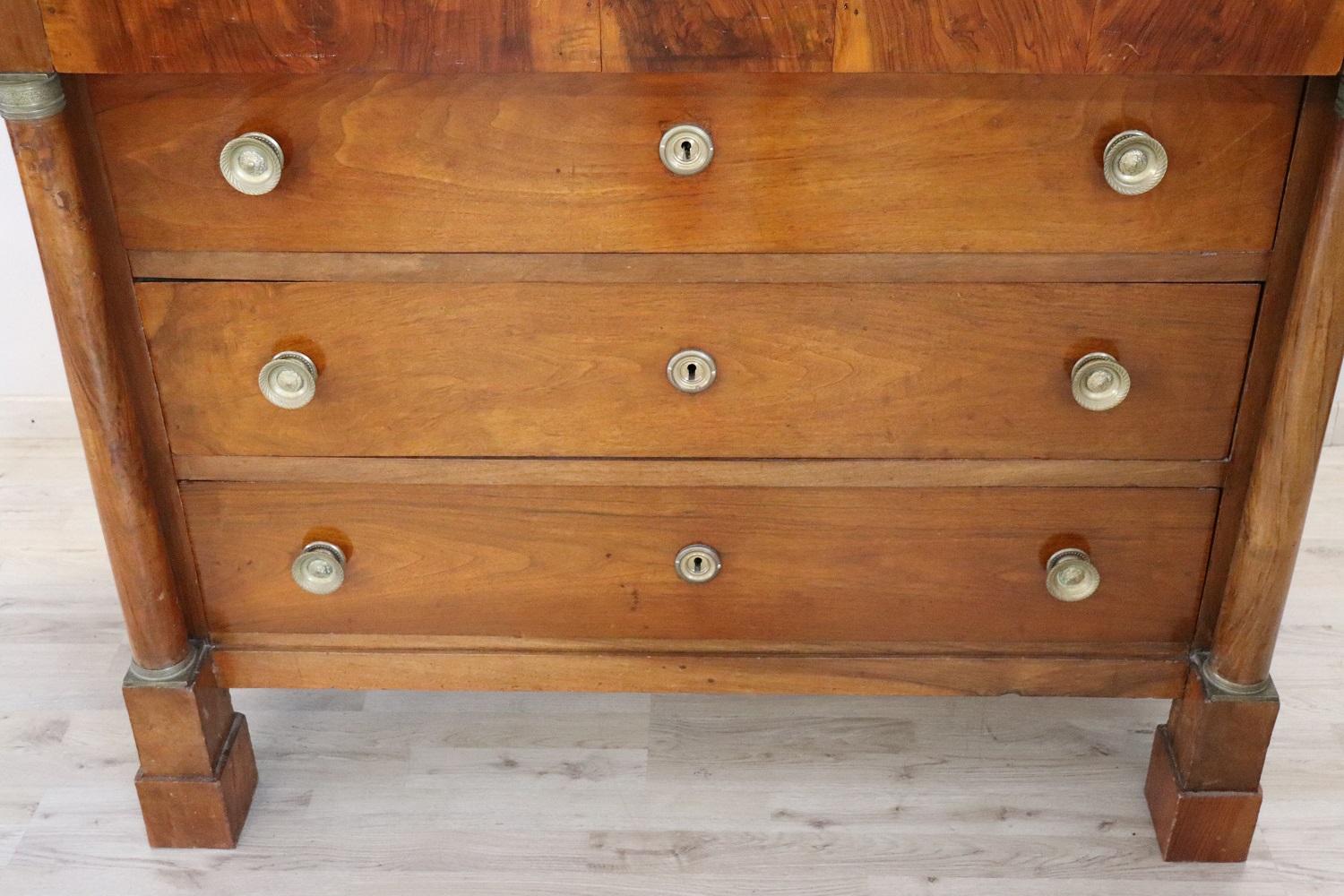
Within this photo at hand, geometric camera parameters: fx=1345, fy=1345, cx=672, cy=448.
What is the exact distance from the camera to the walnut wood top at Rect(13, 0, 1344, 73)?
100cm

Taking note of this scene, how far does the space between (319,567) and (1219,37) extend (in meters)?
0.90

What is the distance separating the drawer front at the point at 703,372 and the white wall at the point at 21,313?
2.83 ft

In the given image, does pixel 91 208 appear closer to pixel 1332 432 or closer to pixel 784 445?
pixel 784 445

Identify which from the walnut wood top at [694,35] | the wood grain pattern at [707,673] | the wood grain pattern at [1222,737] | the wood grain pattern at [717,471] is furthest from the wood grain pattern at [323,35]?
the wood grain pattern at [1222,737]

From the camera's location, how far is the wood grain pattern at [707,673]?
136cm

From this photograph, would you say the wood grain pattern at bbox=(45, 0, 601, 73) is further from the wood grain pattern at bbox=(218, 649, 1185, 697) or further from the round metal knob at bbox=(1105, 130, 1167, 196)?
the wood grain pattern at bbox=(218, 649, 1185, 697)

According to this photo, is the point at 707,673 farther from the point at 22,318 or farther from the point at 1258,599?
the point at 22,318

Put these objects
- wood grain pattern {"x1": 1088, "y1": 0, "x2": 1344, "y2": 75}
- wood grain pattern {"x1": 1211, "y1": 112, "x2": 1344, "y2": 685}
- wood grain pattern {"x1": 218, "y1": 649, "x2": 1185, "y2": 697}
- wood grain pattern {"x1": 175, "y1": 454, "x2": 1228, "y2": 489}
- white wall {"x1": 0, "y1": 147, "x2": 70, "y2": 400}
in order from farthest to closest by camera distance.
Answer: white wall {"x1": 0, "y1": 147, "x2": 70, "y2": 400}
wood grain pattern {"x1": 218, "y1": 649, "x2": 1185, "y2": 697}
wood grain pattern {"x1": 175, "y1": 454, "x2": 1228, "y2": 489}
wood grain pattern {"x1": 1211, "y1": 112, "x2": 1344, "y2": 685}
wood grain pattern {"x1": 1088, "y1": 0, "x2": 1344, "y2": 75}

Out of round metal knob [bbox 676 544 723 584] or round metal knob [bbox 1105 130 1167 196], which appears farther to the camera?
round metal knob [bbox 676 544 723 584]

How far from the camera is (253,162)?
1.08 meters

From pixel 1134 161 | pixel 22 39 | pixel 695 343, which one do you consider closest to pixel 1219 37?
pixel 1134 161

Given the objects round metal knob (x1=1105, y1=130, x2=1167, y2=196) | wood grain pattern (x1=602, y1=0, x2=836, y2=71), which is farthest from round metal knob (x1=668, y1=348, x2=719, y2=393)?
round metal knob (x1=1105, y1=130, x2=1167, y2=196)

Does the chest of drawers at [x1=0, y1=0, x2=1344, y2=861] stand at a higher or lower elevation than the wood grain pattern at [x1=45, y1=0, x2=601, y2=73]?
lower

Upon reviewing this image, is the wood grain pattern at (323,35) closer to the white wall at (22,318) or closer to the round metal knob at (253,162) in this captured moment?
the round metal knob at (253,162)
